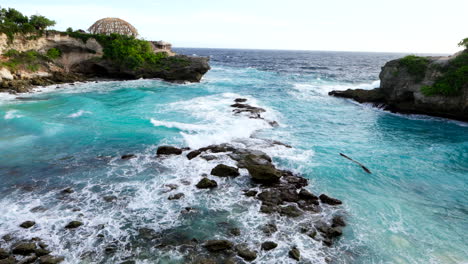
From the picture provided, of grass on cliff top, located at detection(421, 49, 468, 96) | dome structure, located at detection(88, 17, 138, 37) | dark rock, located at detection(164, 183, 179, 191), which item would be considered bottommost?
dark rock, located at detection(164, 183, 179, 191)

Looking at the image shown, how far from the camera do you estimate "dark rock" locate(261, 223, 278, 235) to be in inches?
403

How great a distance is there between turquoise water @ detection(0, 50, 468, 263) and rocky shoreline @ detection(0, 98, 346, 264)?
26 centimetres

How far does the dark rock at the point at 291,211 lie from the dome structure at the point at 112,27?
49.9 meters

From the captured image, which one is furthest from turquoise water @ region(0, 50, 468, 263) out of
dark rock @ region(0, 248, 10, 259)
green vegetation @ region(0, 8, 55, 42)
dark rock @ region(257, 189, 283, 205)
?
green vegetation @ region(0, 8, 55, 42)

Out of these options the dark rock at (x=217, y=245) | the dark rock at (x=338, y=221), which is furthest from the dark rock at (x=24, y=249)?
the dark rock at (x=338, y=221)

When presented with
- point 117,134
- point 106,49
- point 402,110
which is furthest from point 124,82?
point 402,110

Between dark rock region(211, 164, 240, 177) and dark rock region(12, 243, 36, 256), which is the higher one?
dark rock region(211, 164, 240, 177)

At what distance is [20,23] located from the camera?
39.2 meters

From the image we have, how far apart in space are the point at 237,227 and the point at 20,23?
4790 centimetres

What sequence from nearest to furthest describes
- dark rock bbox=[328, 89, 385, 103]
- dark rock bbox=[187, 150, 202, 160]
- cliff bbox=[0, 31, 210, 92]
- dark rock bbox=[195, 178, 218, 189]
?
dark rock bbox=[195, 178, 218, 189]
dark rock bbox=[187, 150, 202, 160]
dark rock bbox=[328, 89, 385, 103]
cliff bbox=[0, 31, 210, 92]

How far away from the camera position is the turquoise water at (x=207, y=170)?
32.2 feet

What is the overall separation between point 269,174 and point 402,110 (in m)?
23.5

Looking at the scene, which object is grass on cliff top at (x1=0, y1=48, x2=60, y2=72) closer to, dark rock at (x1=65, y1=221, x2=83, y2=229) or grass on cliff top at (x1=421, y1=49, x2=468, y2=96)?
dark rock at (x1=65, y1=221, x2=83, y2=229)

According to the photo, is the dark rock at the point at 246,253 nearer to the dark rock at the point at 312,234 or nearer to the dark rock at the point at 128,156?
the dark rock at the point at 312,234
